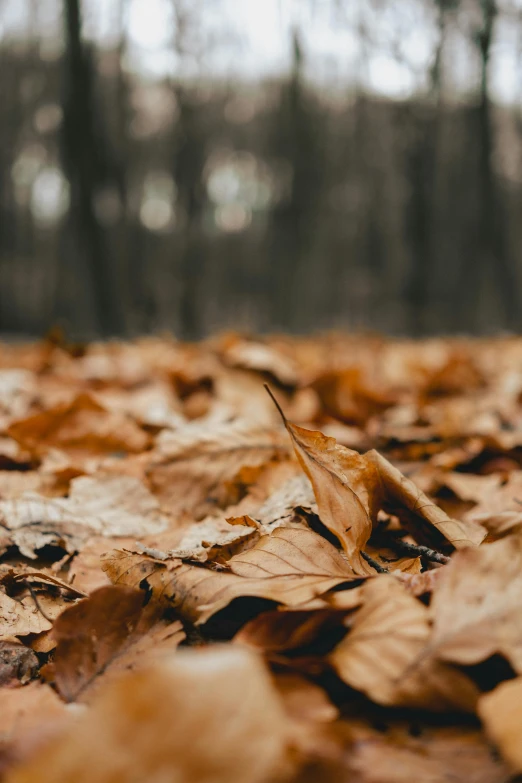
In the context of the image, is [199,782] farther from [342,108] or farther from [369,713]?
[342,108]

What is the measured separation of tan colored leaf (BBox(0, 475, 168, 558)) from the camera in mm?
866

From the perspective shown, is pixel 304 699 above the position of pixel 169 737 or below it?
below

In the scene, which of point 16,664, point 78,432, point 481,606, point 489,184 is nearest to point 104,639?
point 16,664

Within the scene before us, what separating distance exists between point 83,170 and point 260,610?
699cm

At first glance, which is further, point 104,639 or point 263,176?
point 263,176

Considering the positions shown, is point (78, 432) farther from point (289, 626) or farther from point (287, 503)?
point (289, 626)

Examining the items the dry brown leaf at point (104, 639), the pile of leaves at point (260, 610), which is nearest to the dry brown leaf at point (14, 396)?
the pile of leaves at point (260, 610)

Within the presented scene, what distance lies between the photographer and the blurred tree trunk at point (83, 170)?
668cm

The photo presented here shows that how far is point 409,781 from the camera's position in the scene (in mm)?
382

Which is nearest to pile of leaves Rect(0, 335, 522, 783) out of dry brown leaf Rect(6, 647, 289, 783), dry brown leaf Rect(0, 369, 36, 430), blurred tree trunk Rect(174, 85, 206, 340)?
dry brown leaf Rect(6, 647, 289, 783)

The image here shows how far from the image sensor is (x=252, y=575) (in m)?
0.59

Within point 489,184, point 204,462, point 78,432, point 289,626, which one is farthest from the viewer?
point 489,184

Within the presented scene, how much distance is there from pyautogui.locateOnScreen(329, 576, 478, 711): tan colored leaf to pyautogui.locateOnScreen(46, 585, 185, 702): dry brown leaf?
0.18 meters

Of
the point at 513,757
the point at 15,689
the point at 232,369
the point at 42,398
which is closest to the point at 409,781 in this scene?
the point at 513,757
